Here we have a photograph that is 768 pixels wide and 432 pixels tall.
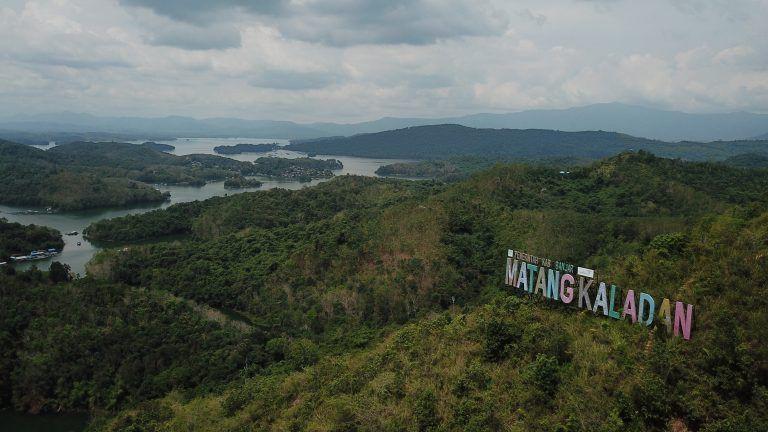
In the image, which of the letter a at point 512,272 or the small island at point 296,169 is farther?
the small island at point 296,169

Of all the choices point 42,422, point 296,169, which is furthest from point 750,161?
point 42,422

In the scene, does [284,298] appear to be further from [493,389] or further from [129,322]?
[493,389]

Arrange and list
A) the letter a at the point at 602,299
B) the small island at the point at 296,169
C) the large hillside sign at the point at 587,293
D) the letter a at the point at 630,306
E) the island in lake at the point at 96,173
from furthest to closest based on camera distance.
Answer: the small island at the point at 296,169
the island in lake at the point at 96,173
the letter a at the point at 602,299
the letter a at the point at 630,306
the large hillside sign at the point at 587,293

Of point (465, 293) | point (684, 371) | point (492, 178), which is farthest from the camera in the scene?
point (492, 178)

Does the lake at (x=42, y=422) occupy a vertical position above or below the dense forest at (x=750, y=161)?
below

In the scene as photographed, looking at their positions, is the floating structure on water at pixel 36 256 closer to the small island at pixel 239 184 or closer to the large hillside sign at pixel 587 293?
the large hillside sign at pixel 587 293

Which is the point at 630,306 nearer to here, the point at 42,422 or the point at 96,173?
the point at 42,422

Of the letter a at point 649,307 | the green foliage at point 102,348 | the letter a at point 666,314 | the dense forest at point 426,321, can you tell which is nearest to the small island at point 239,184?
the dense forest at point 426,321

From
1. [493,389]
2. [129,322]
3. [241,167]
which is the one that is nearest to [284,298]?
[129,322]

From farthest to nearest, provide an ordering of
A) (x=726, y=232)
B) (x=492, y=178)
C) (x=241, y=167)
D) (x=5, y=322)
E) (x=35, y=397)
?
(x=241, y=167) → (x=492, y=178) → (x=5, y=322) → (x=35, y=397) → (x=726, y=232)
